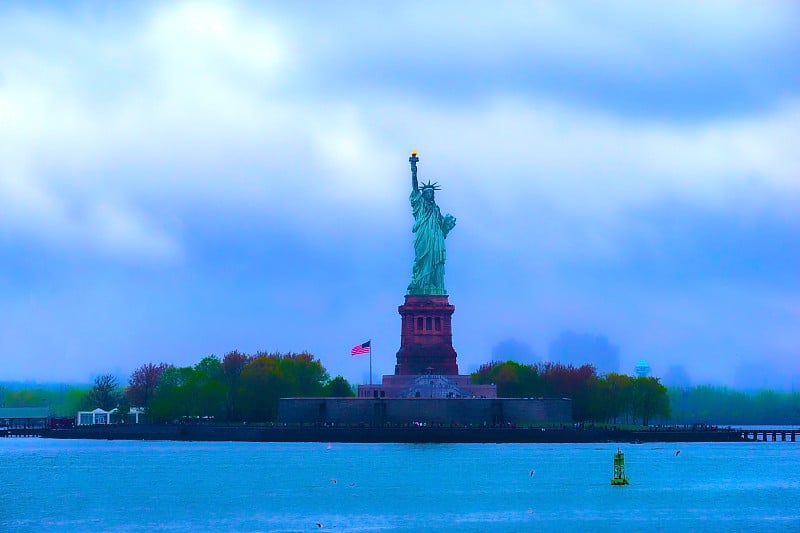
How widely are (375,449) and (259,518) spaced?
140ft

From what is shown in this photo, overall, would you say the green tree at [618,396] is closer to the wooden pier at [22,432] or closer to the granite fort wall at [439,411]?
the granite fort wall at [439,411]

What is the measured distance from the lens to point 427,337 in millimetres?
124250

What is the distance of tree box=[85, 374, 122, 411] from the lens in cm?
16938

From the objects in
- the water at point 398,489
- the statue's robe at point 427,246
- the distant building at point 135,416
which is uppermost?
the statue's robe at point 427,246

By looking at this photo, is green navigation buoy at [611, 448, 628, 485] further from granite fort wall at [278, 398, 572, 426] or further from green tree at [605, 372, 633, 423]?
green tree at [605, 372, 633, 423]

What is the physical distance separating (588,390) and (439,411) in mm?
24207

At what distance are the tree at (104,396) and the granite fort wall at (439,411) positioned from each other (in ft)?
163

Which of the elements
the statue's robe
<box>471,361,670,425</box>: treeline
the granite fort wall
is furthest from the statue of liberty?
<box>471,361,670,425</box>: treeline

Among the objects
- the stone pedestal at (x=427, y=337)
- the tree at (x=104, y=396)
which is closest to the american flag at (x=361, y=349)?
the stone pedestal at (x=427, y=337)

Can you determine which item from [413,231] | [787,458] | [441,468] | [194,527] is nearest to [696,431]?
[787,458]

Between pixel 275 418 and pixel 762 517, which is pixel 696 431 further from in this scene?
pixel 762 517

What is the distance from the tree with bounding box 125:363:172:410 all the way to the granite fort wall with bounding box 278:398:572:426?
139ft

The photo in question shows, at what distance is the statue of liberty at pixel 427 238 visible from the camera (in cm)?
12562

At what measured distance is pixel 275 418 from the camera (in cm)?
13788
